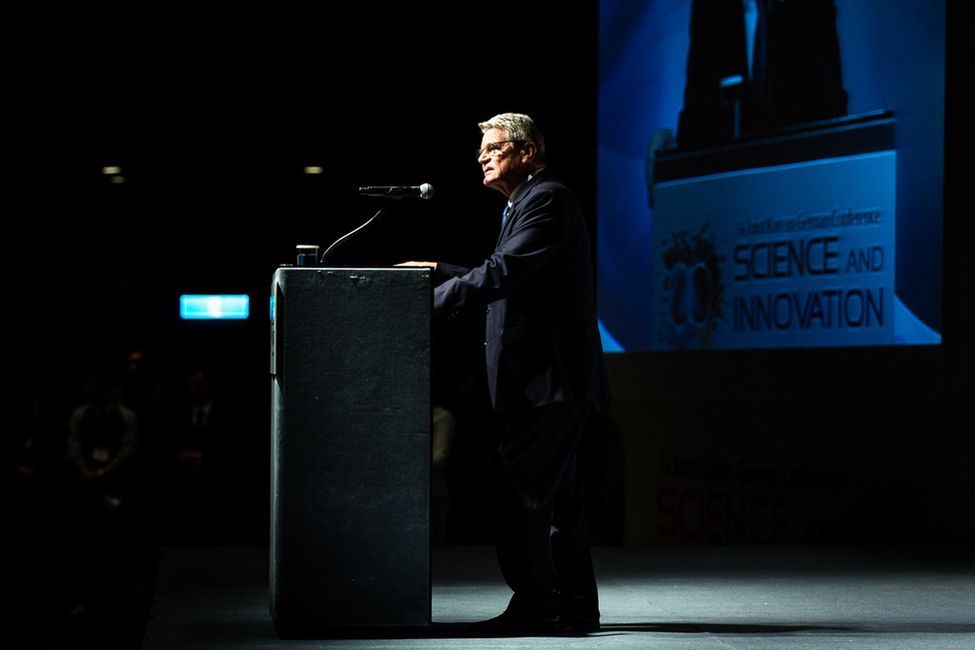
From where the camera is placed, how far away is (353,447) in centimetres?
333

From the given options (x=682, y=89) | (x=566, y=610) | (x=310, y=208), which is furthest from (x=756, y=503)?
(x=310, y=208)

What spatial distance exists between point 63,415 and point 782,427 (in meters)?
5.03

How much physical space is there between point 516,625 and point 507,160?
1289mm

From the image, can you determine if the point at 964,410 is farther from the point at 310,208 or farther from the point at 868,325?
the point at 310,208

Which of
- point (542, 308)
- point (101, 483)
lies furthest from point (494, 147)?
point (101, 483)

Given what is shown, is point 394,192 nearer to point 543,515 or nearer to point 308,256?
point 308,256

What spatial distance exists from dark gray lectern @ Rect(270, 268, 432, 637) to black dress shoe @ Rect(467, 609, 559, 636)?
206 millimetres

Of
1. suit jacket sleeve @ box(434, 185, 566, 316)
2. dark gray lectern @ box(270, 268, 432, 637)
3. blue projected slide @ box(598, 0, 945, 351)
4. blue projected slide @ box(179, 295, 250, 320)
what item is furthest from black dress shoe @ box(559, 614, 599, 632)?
blue projected slide @ box(179, 295, 250, 320)

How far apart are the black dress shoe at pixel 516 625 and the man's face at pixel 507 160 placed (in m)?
1.19

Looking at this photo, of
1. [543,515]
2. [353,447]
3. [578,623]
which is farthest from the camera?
[578,623]

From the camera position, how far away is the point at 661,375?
8516mm

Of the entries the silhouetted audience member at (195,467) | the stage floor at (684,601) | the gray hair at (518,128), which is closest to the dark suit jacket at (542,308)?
the gray hair at (518,128)

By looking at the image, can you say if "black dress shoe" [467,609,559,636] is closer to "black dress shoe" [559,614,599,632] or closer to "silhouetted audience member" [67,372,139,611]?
"black dress shoe" [559,614,599,632]

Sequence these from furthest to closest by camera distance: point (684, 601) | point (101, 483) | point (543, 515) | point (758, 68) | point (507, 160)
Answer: point (101, 483) → point (758, 68) → point (684, 601) → point (507, 160) → point (543, 515)
